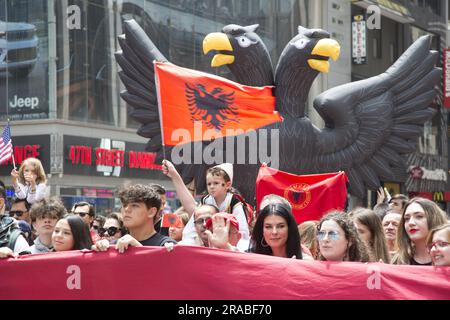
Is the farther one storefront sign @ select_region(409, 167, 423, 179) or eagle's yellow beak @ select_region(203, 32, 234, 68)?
storefront sign @ select_region(409, 167, 423, 179)

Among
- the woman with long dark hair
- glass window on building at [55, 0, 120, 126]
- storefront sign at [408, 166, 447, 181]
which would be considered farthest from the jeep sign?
storefront sign at [408, 166, 447, 181]

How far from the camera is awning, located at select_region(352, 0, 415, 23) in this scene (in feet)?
104

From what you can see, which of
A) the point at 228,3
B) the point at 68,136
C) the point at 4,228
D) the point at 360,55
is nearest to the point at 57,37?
the point at 68,136

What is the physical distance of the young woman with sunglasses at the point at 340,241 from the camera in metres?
4.61

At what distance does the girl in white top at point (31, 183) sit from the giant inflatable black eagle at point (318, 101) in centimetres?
121

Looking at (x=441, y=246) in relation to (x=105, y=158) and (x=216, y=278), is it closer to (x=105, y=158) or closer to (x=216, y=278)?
(x=216, y=278)

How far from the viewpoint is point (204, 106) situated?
860cm

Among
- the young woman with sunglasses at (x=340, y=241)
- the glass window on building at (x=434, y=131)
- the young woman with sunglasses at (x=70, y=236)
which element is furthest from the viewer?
the glass window on building at (x=434, y=131)

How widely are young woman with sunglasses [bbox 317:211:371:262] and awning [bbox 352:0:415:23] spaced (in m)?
27.6

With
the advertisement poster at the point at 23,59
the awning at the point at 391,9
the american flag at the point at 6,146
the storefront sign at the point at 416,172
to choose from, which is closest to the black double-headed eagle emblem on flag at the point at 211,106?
the american flag at the point at 6,146

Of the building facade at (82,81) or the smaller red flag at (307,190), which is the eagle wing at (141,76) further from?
the building facade at (82,81)

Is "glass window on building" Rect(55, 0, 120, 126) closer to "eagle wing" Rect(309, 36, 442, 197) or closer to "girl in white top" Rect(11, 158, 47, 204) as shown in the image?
"girl in white top" Rect(11, 158, 47, 204)

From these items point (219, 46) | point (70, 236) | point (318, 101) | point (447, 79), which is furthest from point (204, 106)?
point (447, 79)
